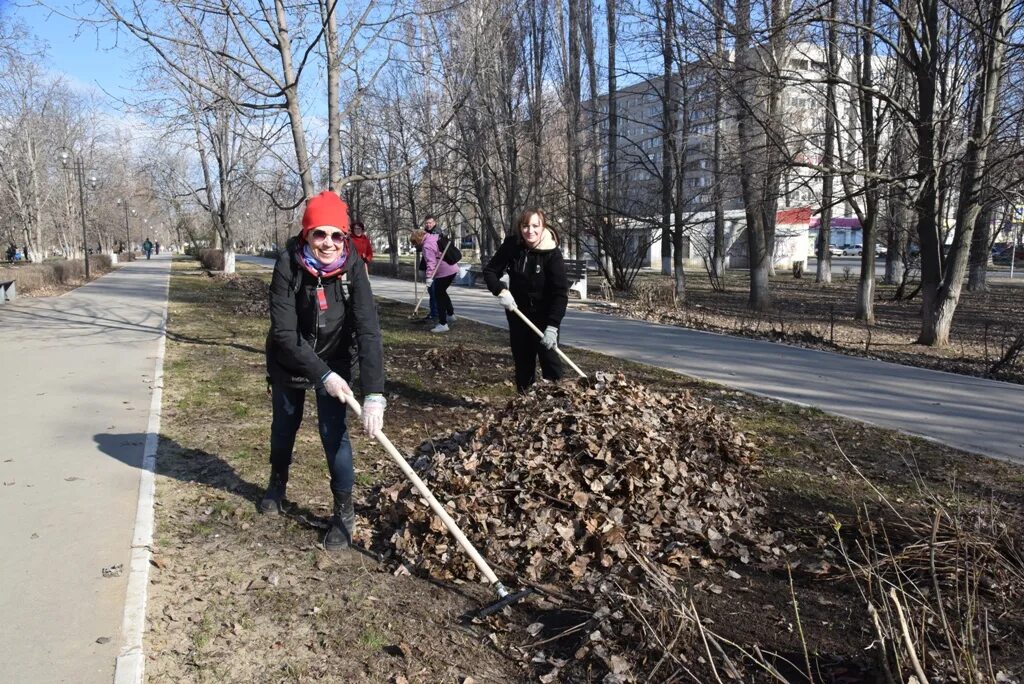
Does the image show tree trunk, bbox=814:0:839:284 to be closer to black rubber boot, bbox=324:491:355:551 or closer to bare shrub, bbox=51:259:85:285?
black rubber boot, bbox=324:491:355:551

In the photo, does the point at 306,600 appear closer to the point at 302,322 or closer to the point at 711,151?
the point at 302,322

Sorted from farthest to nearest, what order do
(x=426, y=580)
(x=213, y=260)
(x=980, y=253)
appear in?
(x=213, y=260), (x=980, y=253), (x=426, y=580)

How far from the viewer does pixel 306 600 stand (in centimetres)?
356

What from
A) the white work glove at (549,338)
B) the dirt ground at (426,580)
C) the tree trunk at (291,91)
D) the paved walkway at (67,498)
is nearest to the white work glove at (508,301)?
the white work glove at (549,338)

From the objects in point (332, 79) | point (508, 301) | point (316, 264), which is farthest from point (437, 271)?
point (316, 264)

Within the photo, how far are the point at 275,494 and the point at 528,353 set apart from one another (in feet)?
8.14

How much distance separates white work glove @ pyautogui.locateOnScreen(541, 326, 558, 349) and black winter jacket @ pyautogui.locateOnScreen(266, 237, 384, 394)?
2062 millimetres

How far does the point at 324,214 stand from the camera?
382 centimetres

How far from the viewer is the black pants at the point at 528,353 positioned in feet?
20.2

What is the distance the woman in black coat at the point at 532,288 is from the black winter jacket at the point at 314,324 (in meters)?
2.04

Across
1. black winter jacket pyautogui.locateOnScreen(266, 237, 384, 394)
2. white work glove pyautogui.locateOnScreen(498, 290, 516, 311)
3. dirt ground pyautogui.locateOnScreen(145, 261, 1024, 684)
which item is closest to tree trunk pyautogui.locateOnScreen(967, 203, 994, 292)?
dirt ground pyautogui.locateOnScreen(145, 261, 1024, 684)

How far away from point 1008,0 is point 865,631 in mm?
11503

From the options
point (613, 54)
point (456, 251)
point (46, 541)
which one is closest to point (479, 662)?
point (46, 541)

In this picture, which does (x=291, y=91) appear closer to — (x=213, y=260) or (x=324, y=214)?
(x=324, y=214)
